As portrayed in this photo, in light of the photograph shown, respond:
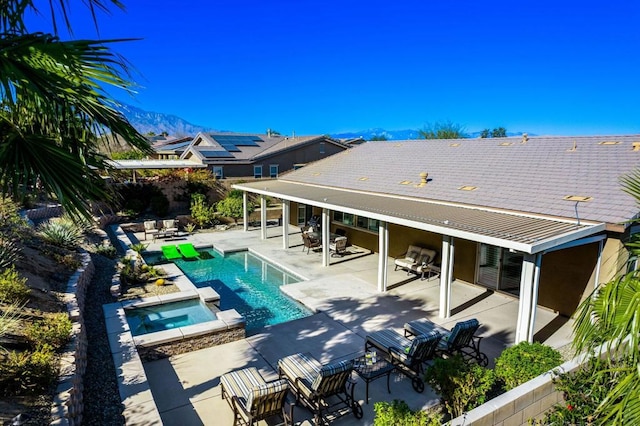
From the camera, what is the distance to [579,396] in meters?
6.01

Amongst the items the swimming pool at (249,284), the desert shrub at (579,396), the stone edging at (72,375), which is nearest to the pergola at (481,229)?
the desert shrub at (579,396)

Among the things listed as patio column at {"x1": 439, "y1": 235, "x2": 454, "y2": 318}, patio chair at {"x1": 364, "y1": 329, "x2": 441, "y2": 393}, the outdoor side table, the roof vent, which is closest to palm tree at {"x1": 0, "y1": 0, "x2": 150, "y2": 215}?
the outdoor side table

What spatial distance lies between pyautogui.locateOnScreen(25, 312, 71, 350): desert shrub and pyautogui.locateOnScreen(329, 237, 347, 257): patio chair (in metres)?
11.0

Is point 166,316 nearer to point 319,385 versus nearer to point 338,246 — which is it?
point 319,385

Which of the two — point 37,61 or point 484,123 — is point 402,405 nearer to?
point 37,61

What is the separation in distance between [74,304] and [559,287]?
12352 millimetres

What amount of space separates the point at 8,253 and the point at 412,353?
30.0ft

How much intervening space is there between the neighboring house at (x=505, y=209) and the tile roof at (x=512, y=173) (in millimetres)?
40

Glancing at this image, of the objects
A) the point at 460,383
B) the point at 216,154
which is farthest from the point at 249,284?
the point at 216,154

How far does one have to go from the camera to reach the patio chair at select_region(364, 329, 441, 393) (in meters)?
7.17

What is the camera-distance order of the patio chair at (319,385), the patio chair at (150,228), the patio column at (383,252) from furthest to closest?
1. the patio chair at (150,228)
2. the patio column at (383,252)
3. the patio chair at (319,385)

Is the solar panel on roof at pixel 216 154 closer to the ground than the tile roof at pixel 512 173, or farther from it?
farther from it

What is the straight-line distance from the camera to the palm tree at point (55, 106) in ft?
9.48

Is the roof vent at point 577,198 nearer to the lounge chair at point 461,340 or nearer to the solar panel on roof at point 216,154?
the lounge chair at point 461,340
